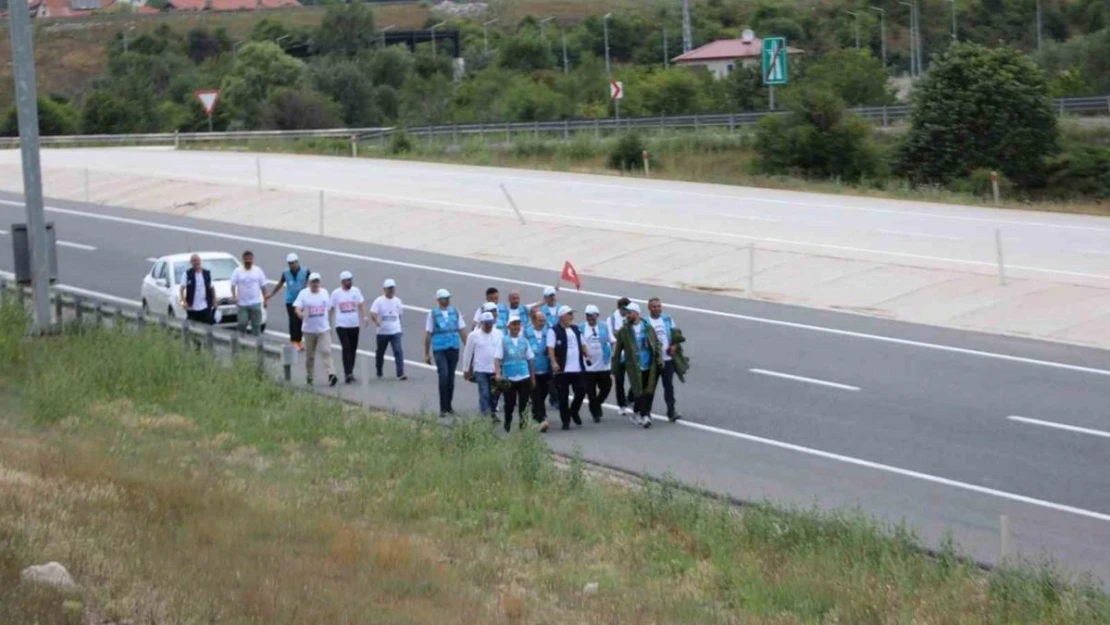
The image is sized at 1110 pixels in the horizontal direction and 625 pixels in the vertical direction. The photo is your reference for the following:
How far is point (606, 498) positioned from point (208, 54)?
130 metres

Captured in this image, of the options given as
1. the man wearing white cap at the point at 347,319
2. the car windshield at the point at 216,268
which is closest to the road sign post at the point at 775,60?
the car windshield at the point at 216,268

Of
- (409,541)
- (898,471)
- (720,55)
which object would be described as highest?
(720,55)

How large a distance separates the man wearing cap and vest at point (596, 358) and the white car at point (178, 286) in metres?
8.13

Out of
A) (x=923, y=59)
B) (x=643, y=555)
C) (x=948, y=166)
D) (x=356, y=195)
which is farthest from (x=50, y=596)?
(x=923, y=59)

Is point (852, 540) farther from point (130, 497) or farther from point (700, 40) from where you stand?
point (700, 40)

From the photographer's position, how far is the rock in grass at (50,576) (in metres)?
9.50

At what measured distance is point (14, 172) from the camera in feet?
170

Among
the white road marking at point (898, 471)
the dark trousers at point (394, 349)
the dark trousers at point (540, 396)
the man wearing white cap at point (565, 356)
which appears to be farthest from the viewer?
the dark trousers at point (394, 349)

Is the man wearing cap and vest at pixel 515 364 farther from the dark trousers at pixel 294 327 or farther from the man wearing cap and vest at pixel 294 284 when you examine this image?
the dark trousers at pixel 294 327

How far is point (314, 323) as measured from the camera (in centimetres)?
2164

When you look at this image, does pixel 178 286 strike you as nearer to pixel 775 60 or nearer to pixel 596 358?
pixel 596 358

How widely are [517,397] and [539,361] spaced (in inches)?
20.6

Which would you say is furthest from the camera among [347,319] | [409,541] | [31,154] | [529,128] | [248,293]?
[529,128]

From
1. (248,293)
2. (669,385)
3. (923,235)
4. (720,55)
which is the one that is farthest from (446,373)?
(720,55)
